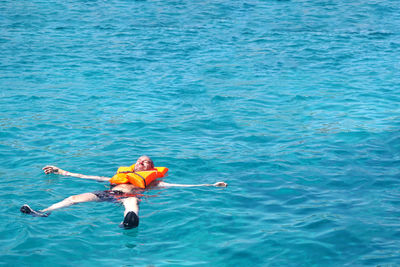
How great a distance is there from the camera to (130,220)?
708 centimetres

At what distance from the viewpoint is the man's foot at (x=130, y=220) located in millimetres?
7081

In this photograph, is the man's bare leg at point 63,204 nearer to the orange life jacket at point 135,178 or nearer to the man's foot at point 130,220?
the orange life jacket at point 135,178

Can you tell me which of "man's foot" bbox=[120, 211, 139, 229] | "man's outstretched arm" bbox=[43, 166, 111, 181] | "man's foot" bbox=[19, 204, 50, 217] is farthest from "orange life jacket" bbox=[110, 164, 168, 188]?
"man's foot" bbox=[19, 204, 50, 217]

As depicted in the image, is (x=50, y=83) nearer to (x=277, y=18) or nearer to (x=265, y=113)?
(x=265, y=113)

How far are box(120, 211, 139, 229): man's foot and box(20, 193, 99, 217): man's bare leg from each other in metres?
1.19

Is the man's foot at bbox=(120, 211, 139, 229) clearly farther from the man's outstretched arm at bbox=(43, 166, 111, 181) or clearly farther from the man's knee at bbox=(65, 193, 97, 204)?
the man's outstretched arm at bbox=(43, 166, 111, 181)

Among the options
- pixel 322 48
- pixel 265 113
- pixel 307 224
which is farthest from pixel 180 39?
pixel 307 224

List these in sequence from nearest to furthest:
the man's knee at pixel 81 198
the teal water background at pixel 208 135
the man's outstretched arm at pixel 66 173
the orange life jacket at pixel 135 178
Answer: the teal water background at pixel 208 135, the man's knee at pixel 81 198, the orange life jacket at pixel 135 178, the man's outstretched arm at pixel 66 173

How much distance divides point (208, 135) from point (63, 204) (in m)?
5.09

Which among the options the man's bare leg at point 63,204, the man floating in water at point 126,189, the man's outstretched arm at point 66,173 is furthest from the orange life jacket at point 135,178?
the man's bare leg at point 63,204

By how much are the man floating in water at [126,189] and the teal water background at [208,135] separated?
0.17 metres

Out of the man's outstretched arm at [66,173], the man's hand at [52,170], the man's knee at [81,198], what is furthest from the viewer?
the man's hand at [52,170]

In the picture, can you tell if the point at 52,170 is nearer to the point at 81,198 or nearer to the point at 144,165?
the point at 81,198

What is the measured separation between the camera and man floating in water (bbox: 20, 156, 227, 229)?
7.40 meters
